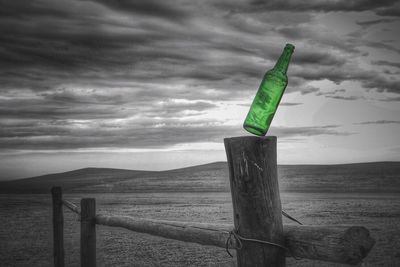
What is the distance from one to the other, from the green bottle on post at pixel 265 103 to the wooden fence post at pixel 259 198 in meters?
0.37

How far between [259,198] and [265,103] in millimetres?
761

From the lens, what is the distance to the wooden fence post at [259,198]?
2.14 m

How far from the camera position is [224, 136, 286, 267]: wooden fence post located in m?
2.14

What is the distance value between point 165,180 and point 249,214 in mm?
40644

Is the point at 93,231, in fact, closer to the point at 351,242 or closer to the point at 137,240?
the point at 351,242

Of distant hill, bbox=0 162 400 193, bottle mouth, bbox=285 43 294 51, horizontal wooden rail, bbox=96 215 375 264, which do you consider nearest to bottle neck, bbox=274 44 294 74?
bottle mouth, bbox=285 43 294 51

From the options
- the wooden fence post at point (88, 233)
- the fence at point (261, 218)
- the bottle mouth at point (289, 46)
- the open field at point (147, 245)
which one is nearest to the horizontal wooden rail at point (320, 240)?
the fence at point (261, 218)

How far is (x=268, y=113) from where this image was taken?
2.57m

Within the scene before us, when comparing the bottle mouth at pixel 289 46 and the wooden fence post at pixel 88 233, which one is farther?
the wooden fence post at pixel 88 233

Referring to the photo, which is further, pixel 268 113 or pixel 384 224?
Answer: pixel 384 224

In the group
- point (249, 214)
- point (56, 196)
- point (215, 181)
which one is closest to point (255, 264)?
point (249, 214)

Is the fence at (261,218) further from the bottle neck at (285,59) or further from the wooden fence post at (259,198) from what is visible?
the bottle neck at (285,59)

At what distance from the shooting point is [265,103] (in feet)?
8.61

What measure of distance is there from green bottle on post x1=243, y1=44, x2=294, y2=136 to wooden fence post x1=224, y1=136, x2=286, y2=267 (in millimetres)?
375
